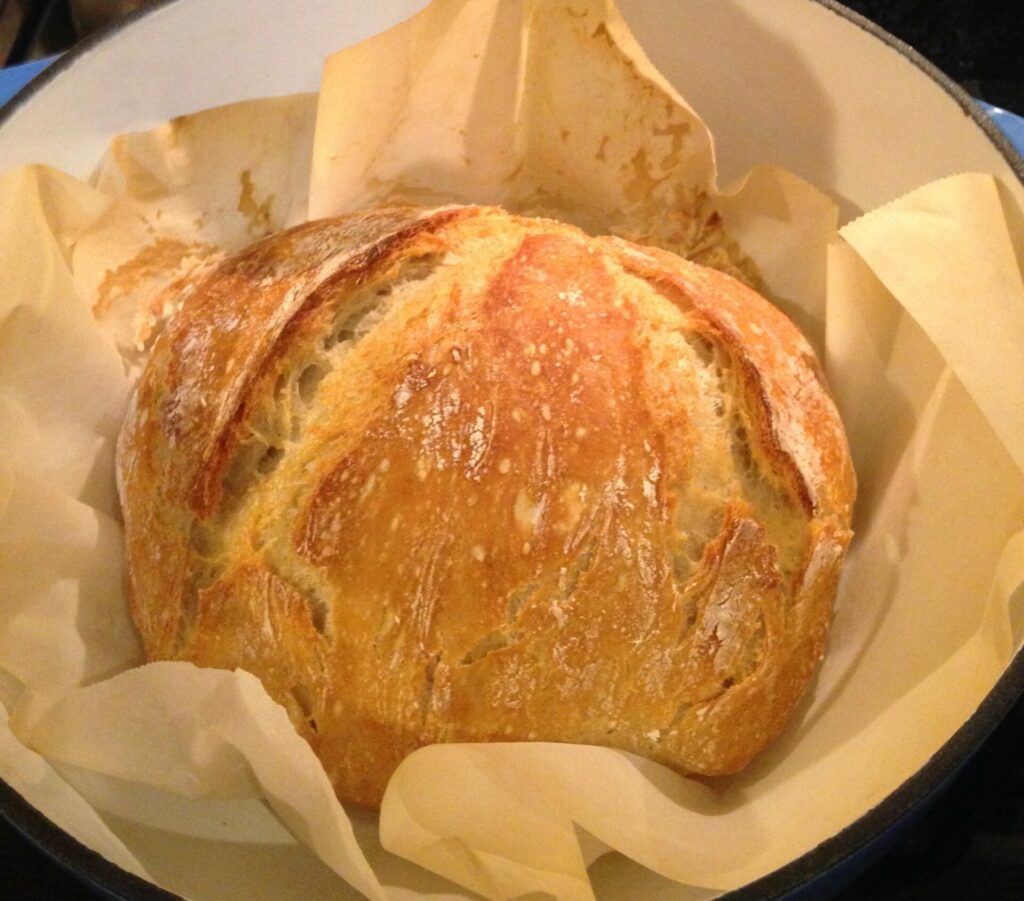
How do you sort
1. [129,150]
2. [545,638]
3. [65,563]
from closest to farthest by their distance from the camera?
1. [545,638]
2. [65,563]
3. [129,150]

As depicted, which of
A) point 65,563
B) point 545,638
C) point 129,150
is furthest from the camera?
point 129,150

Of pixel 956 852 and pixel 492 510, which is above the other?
pixel 492 510

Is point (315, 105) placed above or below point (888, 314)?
above

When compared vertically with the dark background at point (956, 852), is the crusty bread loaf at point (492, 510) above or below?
above

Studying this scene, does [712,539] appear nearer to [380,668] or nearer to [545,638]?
[545,638]

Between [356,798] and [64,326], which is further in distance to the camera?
[64,326]

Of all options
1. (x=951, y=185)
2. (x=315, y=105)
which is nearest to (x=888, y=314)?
(x=951, y=185)

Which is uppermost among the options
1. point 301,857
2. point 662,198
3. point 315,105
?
point 315,105

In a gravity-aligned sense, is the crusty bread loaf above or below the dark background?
above
